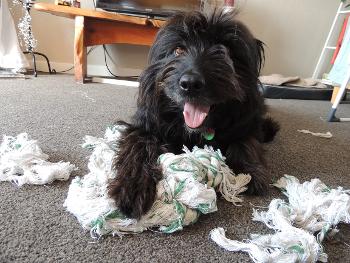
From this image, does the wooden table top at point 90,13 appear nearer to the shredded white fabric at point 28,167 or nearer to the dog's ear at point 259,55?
the dog's ear at point 259,55

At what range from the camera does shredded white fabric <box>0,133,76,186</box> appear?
812mm

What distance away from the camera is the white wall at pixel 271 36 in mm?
3246

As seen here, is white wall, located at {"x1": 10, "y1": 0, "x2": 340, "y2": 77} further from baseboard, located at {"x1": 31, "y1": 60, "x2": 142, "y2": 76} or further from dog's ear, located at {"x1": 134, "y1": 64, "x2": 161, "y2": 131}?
dog's ear, located at {"x1": 134, "y1": 64, "x2": 161, "y2": 131}

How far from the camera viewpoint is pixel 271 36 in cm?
365

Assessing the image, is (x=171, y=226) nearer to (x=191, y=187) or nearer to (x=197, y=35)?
(x=191, y=187)

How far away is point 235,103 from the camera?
3.14 ft

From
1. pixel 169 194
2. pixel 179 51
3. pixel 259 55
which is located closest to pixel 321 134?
pixel 259 55

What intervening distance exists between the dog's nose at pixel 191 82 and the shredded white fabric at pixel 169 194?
0.19 metres

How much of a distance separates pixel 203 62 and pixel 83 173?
1.60 ft

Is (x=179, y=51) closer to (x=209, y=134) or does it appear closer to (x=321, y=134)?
(x=209, y=134)

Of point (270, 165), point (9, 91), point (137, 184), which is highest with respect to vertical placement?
point (137, 184)

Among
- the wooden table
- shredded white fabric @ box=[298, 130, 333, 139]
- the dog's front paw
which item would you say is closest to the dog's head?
the dog's front paw

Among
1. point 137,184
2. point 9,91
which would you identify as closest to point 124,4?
point 9,91

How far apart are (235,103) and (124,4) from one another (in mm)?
2386
